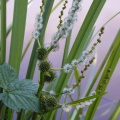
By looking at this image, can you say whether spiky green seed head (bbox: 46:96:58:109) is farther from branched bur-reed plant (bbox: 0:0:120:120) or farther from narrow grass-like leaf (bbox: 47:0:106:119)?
narrow grass-like leaf (bbox: 47:0:106:119)

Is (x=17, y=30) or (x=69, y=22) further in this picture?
(x=17, y=30)

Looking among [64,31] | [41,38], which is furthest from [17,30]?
[64,31]

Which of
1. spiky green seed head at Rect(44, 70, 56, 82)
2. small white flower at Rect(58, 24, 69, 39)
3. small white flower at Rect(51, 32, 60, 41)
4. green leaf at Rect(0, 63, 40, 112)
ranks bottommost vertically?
green leaf at Rect(0, 63, 40, 112)

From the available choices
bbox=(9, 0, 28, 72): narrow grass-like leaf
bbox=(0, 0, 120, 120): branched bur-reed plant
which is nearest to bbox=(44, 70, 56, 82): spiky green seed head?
bbox=(0, 0, 120, 120): branched bur-reed plant

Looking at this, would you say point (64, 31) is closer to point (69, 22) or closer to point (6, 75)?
point (69, 22)

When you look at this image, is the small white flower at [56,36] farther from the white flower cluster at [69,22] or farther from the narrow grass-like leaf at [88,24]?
the narrow grass-like leaf at [88,24]

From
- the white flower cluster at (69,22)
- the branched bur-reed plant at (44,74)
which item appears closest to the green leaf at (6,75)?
the branched bur-reed plant at (44,74)
